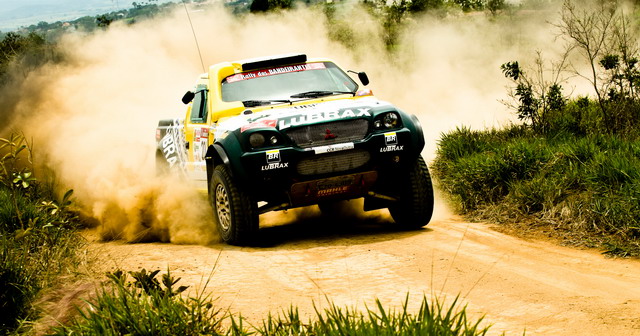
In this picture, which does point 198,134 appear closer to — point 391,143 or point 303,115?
point 303,115

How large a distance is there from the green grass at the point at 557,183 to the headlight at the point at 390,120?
188cm

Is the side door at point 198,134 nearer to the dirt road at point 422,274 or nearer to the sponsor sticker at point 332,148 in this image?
the dirt road at point 422,274

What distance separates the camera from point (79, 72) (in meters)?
17.7

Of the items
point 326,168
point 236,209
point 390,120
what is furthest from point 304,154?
point 390,120

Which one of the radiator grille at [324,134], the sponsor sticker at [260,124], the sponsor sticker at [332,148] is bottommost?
the sponsor sticker at [332,148]

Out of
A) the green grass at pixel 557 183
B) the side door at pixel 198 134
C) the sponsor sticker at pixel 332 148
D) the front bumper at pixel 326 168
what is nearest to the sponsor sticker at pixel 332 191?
the front bumper at pixel 326 168

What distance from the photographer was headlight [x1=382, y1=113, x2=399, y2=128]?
771 centimetres

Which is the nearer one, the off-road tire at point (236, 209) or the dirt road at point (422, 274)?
the dirt road at point (422, 274)

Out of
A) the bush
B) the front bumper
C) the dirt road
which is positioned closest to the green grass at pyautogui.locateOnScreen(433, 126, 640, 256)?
the dirt road

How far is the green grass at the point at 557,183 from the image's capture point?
749 cm

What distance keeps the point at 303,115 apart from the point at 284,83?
115 centimetres

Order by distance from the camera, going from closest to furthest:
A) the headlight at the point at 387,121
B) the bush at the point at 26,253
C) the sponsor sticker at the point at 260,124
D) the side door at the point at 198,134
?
the bush at the point at 26,253, the sponsor sticker at the point at 260,124, the headlight at the point at 387,121, the side door at the point at 198,134

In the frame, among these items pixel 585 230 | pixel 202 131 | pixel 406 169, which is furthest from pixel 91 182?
pixel 585 230

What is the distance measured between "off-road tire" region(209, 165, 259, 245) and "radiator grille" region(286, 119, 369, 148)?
69 centimetres
